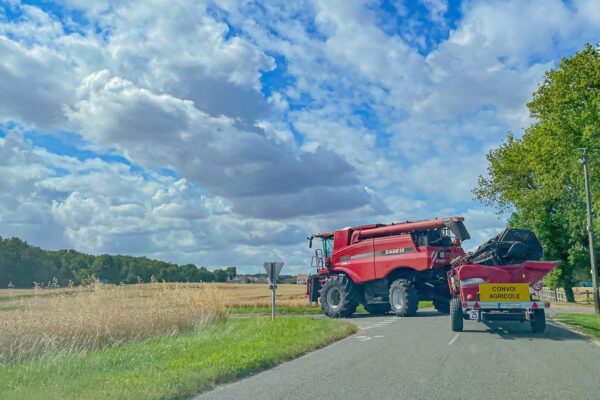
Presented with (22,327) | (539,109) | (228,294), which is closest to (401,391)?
(22,327)

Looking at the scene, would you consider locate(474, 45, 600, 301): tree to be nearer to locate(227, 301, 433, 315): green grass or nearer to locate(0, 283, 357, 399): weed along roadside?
locate(227, 301, 433, 315): green grass

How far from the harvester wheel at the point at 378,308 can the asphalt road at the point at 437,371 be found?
408 inches

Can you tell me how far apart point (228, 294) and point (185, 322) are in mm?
3837

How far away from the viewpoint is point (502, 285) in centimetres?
1573

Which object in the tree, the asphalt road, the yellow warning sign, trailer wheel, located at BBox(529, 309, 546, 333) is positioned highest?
the tree

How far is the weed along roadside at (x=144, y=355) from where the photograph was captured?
29.2 feet

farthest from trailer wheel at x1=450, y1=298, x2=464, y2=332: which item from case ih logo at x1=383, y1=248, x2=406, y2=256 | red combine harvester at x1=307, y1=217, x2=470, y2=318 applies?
case ih logo at x1=383, y1=248, x2=406, y2=256

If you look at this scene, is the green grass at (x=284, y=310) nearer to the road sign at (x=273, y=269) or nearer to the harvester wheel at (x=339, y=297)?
the harvester wheel at (x=339, y=297)

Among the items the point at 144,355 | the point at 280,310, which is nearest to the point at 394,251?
the point at 280,310

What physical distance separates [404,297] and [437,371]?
1297 centimetres

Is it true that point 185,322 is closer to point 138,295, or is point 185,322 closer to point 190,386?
point 138,295

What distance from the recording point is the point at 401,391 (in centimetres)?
830

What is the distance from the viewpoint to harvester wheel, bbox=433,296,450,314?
23844mm

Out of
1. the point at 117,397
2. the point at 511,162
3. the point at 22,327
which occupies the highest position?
the point at 511,162
